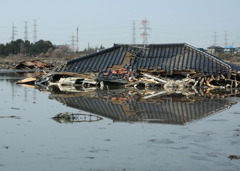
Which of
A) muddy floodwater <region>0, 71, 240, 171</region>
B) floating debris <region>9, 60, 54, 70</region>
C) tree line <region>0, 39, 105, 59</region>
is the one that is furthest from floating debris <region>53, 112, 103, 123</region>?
tree line <region>0, 39, 105, 59</region>

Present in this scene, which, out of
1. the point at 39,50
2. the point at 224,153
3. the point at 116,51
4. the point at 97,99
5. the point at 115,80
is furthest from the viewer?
the point at 39,50

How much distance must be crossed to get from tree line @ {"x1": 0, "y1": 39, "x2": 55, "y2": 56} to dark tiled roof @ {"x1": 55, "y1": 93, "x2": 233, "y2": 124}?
87898mm

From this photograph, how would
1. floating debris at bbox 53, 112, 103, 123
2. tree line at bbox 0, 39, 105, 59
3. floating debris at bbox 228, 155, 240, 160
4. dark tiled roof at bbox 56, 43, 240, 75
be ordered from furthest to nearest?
tree line at bbox 0, 39, 105, 59, dark tiled roof at bbox 56, 43, 240, 75, floating debris at bbox 53, 112, 103, 123, floating debris at bbox 228, 155, 240, 160

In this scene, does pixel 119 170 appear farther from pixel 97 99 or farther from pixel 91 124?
pixel 97 99

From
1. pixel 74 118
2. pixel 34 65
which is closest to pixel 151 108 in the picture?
pixel 74 118

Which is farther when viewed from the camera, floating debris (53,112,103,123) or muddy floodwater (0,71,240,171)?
floating debris (53,112,103,123)

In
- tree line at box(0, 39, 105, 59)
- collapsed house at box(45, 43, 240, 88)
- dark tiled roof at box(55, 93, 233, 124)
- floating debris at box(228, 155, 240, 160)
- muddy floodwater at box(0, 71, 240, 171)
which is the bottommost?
floating debris at box(228, 155, 240, 160)

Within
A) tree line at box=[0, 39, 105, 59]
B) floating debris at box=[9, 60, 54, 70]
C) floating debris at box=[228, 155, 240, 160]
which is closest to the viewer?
floating debris at box=[228, 155, 240, 160]

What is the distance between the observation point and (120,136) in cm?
1048

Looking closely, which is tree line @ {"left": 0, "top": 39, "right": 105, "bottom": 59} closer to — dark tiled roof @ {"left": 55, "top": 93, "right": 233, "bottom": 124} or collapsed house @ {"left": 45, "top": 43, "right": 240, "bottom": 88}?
collapsed house @ {"left": 45, "top": 43, "right": 240, "bottom": 88}

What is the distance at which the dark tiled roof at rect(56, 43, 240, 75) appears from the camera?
27595mm

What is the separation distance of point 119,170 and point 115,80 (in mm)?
20468

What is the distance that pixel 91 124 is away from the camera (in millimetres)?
12281

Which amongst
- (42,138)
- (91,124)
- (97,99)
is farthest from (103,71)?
(42,138)
